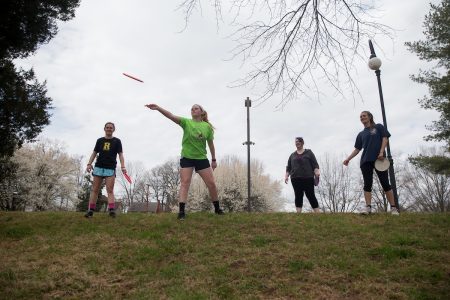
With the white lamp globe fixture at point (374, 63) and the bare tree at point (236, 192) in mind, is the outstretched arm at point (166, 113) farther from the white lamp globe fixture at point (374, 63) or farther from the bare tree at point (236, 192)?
the bare tree at point (236, 192)

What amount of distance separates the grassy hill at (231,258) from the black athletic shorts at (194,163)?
48.4 inches

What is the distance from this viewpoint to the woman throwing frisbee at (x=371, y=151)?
27.9 ft

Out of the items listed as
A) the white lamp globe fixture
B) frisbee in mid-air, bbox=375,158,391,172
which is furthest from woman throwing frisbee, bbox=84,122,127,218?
the white lamp globe fixture

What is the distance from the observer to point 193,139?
27.1ft

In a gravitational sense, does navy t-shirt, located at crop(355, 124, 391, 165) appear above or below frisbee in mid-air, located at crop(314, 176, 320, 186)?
above

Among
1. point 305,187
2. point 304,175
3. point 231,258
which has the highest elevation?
point 304,175

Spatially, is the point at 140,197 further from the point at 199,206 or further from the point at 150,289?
the point at 150,289

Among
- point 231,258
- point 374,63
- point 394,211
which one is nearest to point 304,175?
point 394,211

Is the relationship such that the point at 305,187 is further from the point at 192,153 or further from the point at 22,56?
the point at 22,56

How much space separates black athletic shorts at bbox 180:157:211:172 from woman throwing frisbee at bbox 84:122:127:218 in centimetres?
170

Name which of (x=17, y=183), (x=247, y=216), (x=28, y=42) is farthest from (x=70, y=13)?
(x=17, y=183)

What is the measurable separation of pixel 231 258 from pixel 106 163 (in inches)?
171

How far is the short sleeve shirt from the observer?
8242 mm

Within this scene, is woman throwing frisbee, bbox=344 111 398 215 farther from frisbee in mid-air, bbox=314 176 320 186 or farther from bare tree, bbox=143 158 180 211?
bare tree, bbox=143 158 180 211
